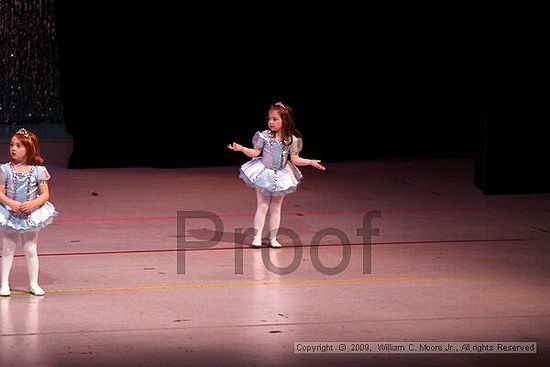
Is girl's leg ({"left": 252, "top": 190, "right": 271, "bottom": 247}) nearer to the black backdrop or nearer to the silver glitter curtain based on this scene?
the black backdrop

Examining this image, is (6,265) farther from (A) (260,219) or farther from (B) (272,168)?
(B) (272,168)

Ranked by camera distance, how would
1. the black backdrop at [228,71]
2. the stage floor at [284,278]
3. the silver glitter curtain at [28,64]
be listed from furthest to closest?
1. the silver glitter curtain at [28,64]
2. the black backdrop at [228,71]
3. the stage floor at [284,278]

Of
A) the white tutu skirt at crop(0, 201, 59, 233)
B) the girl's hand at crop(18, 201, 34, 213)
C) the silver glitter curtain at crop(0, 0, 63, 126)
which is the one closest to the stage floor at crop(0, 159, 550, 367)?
the white tutu skirt at crop(0, 201, 59, 233)

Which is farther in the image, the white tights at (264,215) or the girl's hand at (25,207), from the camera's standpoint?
the white tights at (264,215)

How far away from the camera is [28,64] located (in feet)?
67.7

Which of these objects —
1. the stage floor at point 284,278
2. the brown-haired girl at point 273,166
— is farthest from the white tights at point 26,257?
the brown-haired girl at point 273,166

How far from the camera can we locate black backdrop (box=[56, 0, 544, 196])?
16.1m

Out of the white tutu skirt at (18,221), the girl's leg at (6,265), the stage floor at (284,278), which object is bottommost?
the stage floor at (284,278)

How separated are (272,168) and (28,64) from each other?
10.7m

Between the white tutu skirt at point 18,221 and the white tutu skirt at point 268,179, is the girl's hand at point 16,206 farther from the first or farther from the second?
the white tutu skirt at point 268,179

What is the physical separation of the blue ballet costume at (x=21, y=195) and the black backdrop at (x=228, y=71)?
727 cm

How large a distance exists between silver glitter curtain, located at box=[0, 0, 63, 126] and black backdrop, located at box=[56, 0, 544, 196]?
437 centimetres

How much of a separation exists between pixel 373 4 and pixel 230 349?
34.7 ft

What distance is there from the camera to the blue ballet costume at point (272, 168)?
10.8 m
